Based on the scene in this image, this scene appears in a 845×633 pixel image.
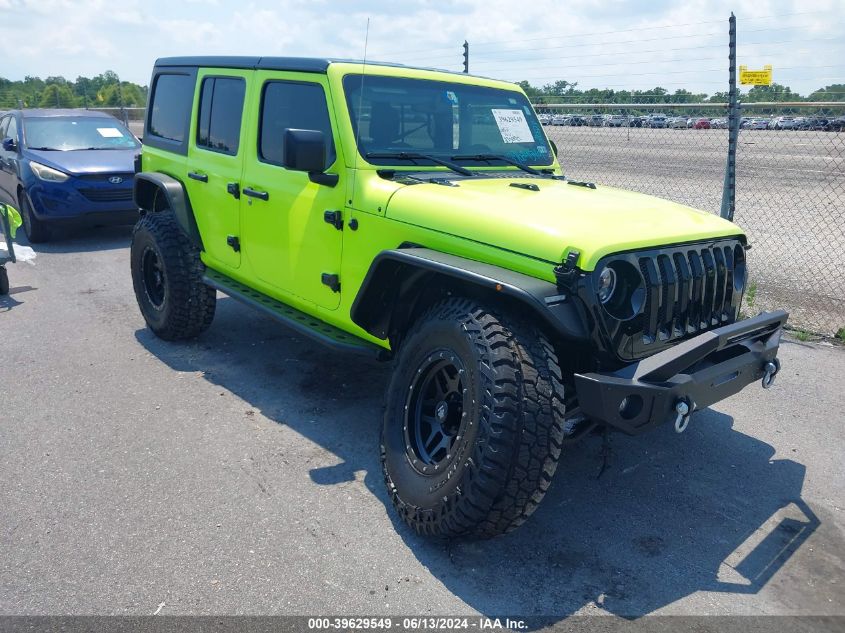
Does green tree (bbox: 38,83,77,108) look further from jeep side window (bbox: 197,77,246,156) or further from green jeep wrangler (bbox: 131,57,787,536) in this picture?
green jeep wrangler (bbox: 131,57,787,536)

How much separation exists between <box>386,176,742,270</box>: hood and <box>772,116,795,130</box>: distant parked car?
4614 mm

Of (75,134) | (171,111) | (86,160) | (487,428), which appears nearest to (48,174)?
(86,160)

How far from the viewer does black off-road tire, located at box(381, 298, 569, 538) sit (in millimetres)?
2885

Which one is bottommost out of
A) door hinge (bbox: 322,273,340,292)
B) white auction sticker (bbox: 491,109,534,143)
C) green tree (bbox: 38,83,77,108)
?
door hinge (bbox: 322,273,340,292)

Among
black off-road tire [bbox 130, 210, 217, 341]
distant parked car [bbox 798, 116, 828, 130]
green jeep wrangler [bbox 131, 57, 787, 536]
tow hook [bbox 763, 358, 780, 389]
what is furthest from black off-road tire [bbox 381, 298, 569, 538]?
distant parked car [bbox 798, 116, 828, 130]

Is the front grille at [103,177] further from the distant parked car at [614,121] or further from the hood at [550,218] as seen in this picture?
the hood at [550,218]

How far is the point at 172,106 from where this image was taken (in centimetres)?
570

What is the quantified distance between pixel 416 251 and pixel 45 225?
291 inches

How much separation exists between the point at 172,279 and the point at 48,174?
489 centimetres

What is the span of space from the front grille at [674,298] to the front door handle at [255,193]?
2306mm

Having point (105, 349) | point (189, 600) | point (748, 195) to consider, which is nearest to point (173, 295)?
point (105, 349)

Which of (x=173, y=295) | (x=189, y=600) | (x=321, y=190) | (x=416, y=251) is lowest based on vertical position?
(x=189, y=600)

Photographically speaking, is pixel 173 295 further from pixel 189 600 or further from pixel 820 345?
pixel 820 345

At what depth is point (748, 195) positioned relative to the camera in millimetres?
14234
